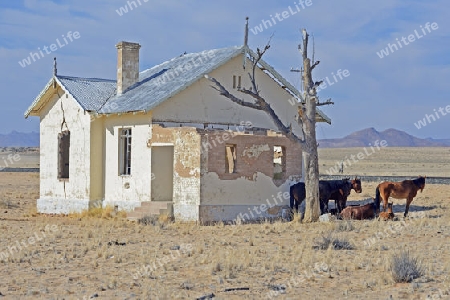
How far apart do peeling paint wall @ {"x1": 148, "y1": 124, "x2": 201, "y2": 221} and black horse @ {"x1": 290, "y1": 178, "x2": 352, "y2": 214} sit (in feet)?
11.6

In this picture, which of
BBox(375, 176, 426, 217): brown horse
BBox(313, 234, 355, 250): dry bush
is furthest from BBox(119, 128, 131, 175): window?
BBox(313, 234, 355, 250): dry bush

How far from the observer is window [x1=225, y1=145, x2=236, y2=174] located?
2211 centimetres

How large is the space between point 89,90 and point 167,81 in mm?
3223

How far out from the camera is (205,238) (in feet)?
58.9

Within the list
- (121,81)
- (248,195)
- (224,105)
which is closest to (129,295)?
(248,195)

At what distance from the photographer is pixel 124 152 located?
2411 cm

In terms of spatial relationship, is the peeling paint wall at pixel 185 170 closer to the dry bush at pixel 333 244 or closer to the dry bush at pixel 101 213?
the dry bush at pixel 101 213

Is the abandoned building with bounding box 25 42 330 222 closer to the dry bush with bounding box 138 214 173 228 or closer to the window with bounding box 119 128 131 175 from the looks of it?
the window with bounding box 119 128 131 175

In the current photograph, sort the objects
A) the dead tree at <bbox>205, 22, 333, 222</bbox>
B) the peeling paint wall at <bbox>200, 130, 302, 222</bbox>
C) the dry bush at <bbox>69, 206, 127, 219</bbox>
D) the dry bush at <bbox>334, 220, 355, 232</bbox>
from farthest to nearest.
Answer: the dry bush at <bbox>69, 206, 127, 219</bbox> → the peeling paint wall at <bbox>200, 130, 302, 222</bbox> → the dead tree at <bbox>205, 22, 333, 222</bbox> → the dry bush at <bbox>334, 220, 355, 232</bbox>

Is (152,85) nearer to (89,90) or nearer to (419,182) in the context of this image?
(89,90)

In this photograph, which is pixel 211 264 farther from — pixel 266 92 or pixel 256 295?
pixel 266 92

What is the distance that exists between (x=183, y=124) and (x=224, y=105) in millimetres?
1727

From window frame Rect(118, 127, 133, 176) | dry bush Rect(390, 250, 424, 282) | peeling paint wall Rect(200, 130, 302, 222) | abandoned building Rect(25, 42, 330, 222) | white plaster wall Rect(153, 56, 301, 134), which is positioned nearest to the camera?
dry bush Rect(390, 250, 424, 282)

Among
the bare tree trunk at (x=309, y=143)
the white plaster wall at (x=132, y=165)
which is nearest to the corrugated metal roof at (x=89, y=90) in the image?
the white plaster wall at (x=132, y=165)
